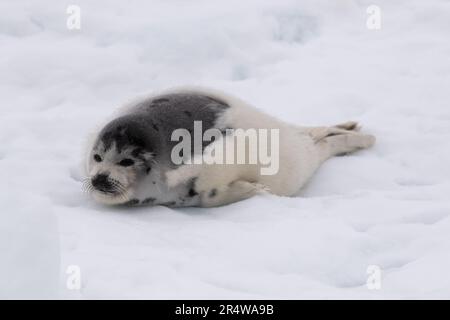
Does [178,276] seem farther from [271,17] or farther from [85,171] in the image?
[271,17]

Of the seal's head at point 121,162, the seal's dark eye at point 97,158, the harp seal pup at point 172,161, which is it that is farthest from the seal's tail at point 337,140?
the seal's dark eye at point 97,158

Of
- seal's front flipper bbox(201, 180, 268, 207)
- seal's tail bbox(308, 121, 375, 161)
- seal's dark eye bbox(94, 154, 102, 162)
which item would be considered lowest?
seal's front flipper bbox(201, 180, 268, 207)

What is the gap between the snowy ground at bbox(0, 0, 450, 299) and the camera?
336 cm

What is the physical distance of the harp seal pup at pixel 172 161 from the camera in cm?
462

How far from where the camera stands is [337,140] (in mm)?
5691

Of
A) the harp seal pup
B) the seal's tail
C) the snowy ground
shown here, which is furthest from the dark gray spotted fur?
the seal's tail

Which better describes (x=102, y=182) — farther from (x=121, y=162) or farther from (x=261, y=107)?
(x=261, y=107)

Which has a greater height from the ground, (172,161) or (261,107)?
(261,107)

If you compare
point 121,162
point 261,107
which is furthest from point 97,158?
point 261,107

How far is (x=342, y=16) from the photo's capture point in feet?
26.3

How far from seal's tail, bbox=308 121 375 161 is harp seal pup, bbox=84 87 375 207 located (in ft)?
1.52

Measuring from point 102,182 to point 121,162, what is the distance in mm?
147

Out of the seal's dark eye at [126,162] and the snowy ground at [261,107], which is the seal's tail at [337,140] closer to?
the snowy ground at [261,107]

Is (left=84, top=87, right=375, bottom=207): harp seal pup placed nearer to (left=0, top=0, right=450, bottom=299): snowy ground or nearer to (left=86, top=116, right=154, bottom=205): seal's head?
(left=86, top=116, right=154, bottom=205): seal's head
